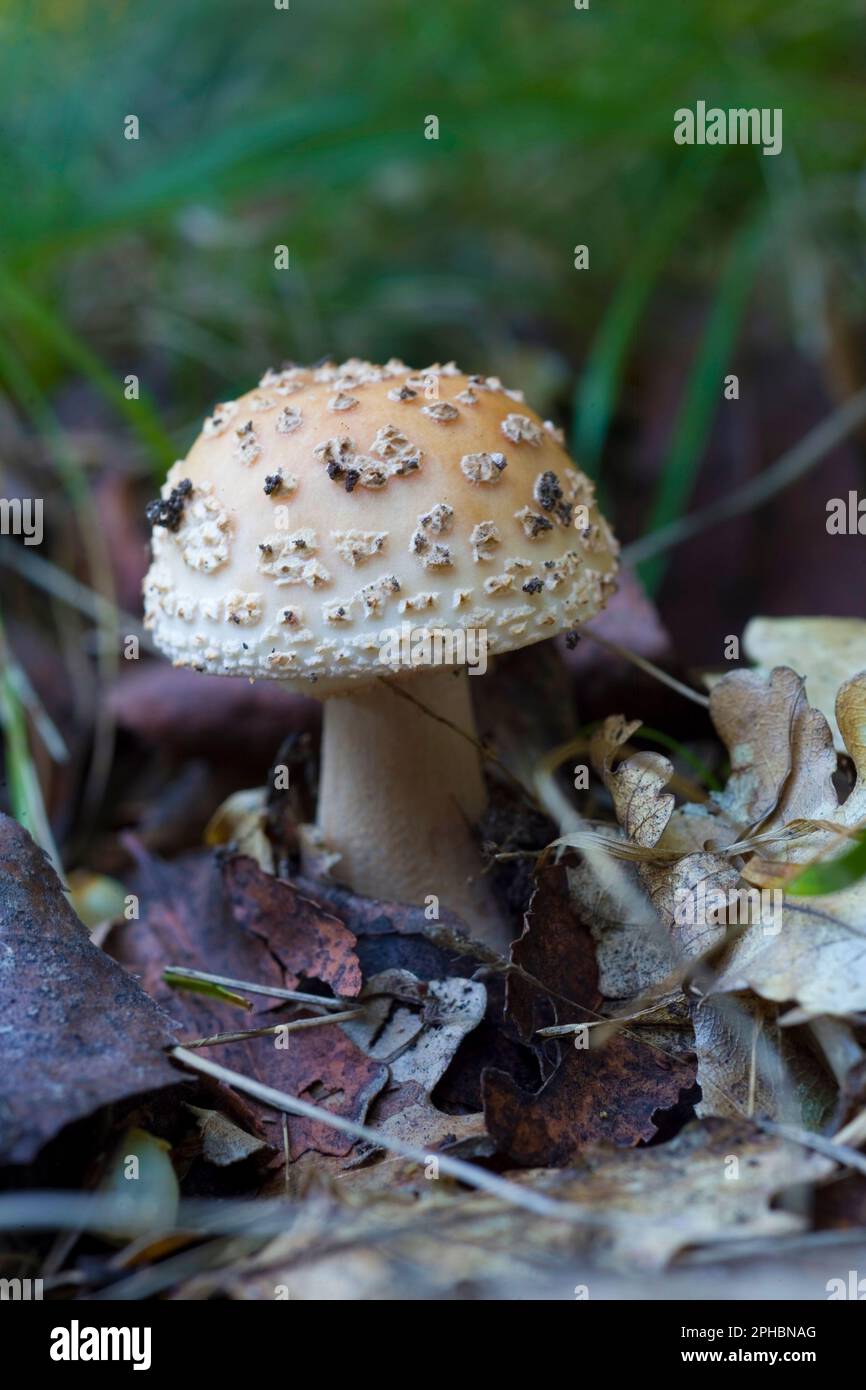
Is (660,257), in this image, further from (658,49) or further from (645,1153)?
(645,1153)

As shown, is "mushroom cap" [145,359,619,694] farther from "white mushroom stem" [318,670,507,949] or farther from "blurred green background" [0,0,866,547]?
"blurred green background" [0,0,866,547]

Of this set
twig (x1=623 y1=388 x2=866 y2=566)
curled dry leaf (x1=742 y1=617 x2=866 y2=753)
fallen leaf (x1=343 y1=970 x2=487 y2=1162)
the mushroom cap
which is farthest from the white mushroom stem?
twig (x1=623 y1=388 x2=866 y2=566)

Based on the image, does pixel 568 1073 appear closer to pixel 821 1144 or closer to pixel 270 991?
pixel 821 1144

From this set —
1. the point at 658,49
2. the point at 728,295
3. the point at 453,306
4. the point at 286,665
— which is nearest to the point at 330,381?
the point at 286,665

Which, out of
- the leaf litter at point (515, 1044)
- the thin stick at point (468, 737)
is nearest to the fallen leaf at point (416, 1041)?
the leaf litter at point (515, 1044)

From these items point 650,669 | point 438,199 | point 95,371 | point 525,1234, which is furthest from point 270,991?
point 438,199

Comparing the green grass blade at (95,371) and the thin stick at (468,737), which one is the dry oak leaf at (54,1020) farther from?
the green grass blade at (95,371)
